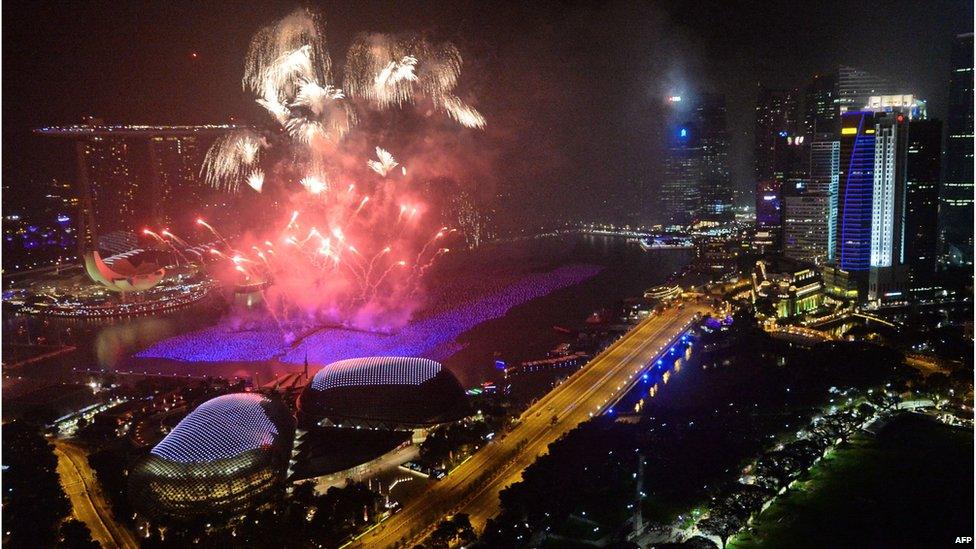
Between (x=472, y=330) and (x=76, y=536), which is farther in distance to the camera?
→ (x=472, y=330)

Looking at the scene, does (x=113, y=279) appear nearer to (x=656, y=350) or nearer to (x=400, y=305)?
(x=400, y=305)

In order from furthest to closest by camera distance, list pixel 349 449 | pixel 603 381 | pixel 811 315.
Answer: pixel 811 315
pixel 603 381
pixel 349 449

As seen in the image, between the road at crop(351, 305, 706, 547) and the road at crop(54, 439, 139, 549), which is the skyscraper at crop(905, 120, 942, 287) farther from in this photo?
the road at crop(54, 439, 139, 549)

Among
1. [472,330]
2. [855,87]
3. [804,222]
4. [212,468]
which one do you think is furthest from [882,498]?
[855,87]

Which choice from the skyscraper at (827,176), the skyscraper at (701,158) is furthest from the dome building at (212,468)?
the skyscraper at (701,158)

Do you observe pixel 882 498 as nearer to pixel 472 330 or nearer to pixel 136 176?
pixel 472 330

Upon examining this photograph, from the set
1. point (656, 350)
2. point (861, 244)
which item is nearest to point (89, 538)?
point (656, 350)
